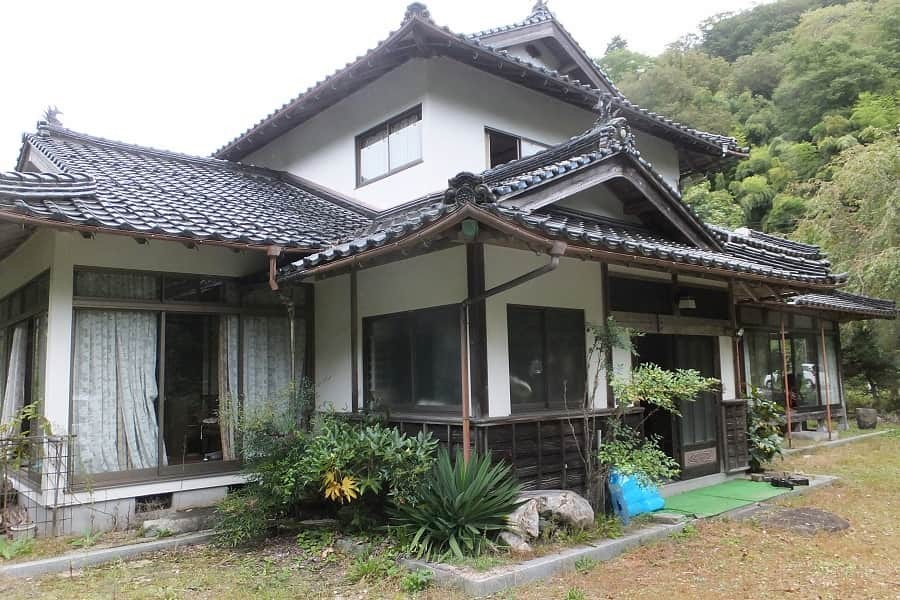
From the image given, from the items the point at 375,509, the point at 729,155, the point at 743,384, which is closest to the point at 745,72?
the point at 729,155

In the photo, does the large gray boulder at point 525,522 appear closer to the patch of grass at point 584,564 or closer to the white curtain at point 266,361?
the patch of grass at point 584,564

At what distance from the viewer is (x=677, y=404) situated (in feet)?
28.0

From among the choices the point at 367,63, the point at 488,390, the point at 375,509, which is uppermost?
the point at 367,63

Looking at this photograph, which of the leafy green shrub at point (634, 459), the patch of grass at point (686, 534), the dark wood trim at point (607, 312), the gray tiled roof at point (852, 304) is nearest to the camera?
the leafy green shrub at point (634, 459)

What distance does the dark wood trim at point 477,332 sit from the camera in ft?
20.0

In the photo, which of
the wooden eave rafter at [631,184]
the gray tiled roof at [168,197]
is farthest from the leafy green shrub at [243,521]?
the wooden eave rafter at [631,184]

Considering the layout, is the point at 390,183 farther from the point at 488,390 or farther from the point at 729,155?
the point at 729,155

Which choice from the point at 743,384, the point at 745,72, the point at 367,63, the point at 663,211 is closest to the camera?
the point at 663,211

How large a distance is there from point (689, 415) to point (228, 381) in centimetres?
624

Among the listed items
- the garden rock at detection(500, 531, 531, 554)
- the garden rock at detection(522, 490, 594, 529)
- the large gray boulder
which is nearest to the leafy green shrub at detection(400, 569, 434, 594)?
the garden rock at detection(500, 531, 531, 554)

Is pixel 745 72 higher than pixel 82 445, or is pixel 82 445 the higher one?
pixel 745 72

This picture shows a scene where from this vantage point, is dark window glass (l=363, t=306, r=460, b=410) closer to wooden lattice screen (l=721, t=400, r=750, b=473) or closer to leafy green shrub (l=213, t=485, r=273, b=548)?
leafy green shrub (l=213, t=485, r=273, b=548)

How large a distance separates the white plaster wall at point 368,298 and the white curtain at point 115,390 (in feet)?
6.69

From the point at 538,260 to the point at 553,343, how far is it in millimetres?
955
